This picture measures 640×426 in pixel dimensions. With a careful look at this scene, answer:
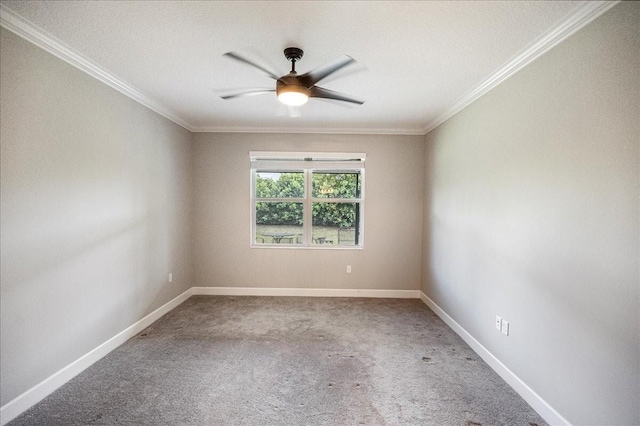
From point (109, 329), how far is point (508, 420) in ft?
11.0

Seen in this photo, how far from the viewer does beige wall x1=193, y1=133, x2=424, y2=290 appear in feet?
14.6

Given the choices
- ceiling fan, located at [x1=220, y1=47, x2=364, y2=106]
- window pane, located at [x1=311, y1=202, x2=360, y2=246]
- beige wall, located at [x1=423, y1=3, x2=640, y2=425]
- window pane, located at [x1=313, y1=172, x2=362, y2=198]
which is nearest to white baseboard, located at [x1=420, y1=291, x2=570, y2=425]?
beige wall, located at [x1=423, y1=3, x2=640, y2=425]

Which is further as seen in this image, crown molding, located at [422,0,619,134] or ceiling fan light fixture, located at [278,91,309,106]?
ceiling fan light fixture, located at [278,91,309,106]

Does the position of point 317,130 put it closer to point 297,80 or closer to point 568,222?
point 297,80

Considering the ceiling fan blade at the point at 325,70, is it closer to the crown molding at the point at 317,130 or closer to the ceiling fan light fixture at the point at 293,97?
the ceiling fan light fixture at the point at 293,97

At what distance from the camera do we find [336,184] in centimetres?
461

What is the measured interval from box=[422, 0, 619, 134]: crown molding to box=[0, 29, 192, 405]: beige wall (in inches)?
137

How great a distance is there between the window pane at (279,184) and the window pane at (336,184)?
25 centimetres

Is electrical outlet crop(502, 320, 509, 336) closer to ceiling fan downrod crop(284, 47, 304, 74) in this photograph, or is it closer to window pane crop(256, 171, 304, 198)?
ceiling fan downrod crop(284, 47, 304, 74)

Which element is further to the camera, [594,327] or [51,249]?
[51,249]

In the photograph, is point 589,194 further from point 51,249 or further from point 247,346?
point 51,249

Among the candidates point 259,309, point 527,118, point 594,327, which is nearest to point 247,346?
point 259,309

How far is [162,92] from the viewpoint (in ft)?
10.1

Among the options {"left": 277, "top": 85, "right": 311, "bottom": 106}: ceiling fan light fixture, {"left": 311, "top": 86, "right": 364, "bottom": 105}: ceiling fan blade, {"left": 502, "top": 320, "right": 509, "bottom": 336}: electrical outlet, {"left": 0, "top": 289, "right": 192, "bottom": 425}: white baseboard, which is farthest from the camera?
{"left": 502, "top": 320, "right": 509, "bottom": 336}: electrical outlet
